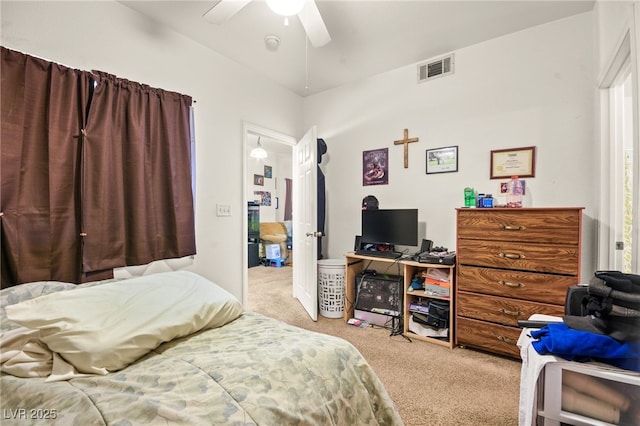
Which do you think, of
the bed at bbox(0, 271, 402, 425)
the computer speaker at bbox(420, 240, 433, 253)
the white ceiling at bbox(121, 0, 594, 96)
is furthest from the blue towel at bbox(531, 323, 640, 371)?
the white ceiling at bbox(121, 0, 594, 96)

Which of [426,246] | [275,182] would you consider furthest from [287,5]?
[275,182]

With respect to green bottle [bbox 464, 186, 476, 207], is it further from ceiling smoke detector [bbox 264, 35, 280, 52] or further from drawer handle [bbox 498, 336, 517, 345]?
ceiling smoke detector [bbox 264, 35, 280, 52]

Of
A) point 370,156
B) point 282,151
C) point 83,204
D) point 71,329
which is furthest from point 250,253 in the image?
point 71,329

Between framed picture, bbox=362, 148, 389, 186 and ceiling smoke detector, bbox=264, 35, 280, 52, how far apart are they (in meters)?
1.44

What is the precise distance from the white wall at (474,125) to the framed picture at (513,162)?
0.15ft

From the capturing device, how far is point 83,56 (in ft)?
6.23

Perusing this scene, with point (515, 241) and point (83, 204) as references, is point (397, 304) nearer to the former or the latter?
point (515, 241)

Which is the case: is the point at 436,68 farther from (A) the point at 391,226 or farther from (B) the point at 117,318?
(B) the point at 117,318

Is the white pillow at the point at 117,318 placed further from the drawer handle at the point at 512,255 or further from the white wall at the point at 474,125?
the white wall at the point at 474,125

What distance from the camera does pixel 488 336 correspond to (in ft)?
7.34

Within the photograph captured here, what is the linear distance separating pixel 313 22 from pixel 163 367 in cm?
194

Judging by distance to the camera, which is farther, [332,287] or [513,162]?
[332,287]

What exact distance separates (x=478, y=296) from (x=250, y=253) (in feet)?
14.4

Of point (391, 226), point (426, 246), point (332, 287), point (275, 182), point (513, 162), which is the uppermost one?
point (275, 182)
